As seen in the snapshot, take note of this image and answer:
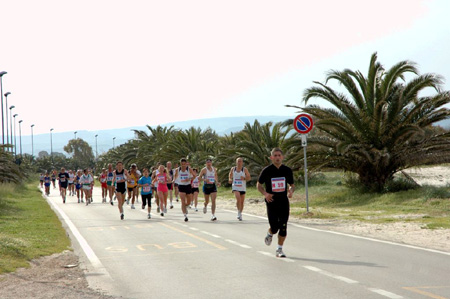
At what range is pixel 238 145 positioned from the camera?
33031 millimetres

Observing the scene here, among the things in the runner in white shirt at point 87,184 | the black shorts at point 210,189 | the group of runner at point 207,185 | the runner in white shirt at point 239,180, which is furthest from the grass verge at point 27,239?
the runner in white shirt at point 87,184

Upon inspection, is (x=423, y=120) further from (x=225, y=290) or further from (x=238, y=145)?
(x=225, y=290)

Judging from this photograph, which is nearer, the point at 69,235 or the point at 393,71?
the point at 69,235

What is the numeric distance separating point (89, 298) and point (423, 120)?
1690 centimetres

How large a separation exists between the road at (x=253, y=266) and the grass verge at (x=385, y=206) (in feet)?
9.57

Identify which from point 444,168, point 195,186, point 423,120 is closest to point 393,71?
point 423,120

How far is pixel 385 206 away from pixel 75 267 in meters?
12.1

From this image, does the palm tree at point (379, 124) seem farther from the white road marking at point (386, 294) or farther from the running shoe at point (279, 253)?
the white road marking at point (386, 294)

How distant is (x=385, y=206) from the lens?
62.8 ft

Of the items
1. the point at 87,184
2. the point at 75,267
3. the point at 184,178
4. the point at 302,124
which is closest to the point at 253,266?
the point at 75,267

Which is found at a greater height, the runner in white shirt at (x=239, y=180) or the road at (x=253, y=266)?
the runner in white shirt at (x=239, y=180)

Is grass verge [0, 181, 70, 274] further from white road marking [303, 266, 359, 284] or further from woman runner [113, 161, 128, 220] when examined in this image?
white road marking [303, 266, 359, 284]

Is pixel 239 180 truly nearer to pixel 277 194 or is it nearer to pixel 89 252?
pixel 89 252

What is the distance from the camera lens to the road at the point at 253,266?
7.16 m
